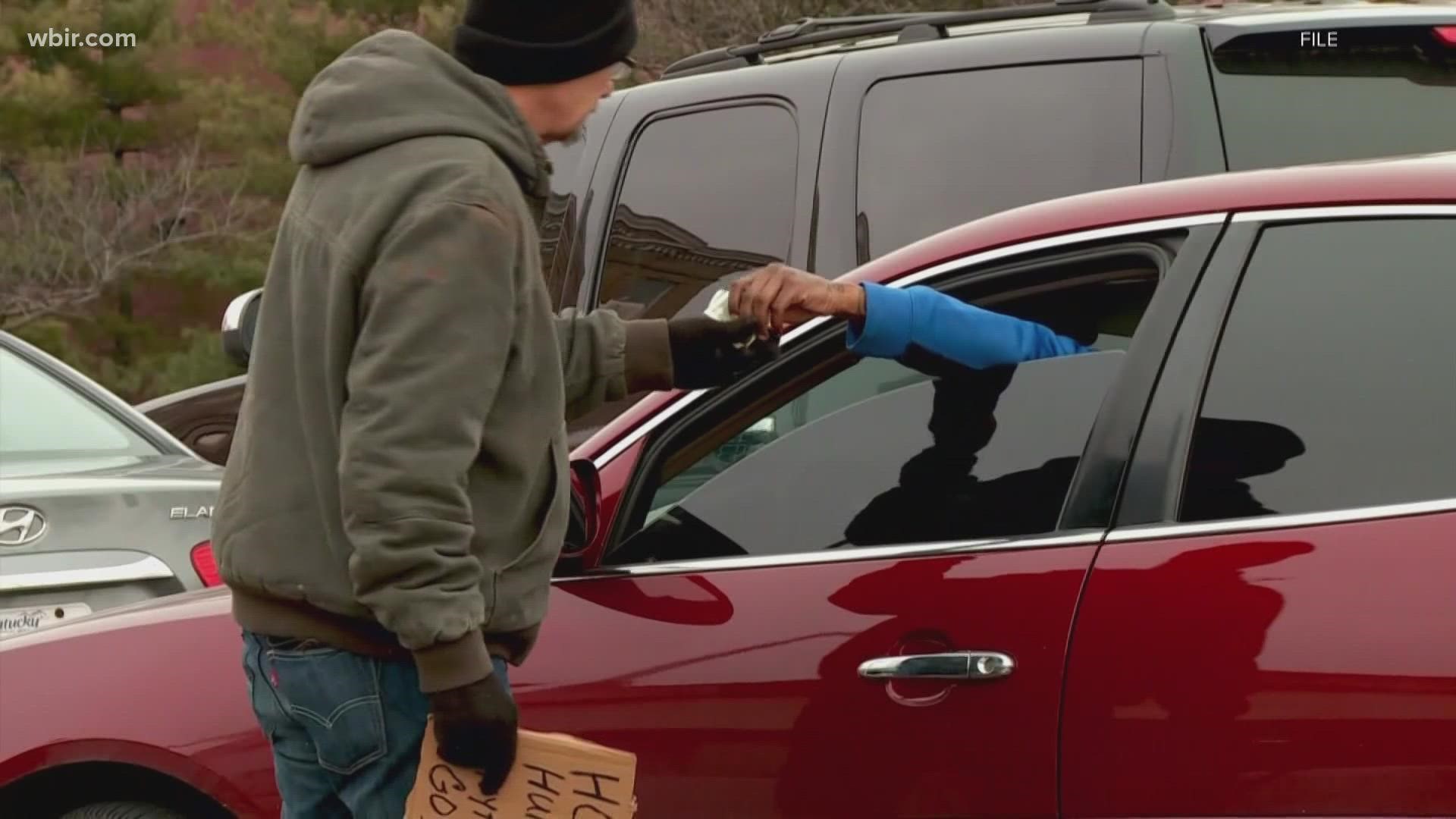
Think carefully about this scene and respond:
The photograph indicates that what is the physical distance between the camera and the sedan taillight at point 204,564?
4328mm

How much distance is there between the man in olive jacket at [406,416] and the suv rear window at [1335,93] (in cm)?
225

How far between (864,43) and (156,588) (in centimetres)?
234

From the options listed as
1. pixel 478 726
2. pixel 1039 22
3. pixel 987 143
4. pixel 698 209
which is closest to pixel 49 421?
pixel 698 209

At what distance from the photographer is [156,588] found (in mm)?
4309

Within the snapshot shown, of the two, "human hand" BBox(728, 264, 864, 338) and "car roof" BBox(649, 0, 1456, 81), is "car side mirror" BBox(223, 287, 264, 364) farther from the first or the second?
"human hand" BBox(728, 264, 864, 338)

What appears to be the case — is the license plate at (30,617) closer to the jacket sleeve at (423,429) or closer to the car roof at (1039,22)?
the car roof at (1039,22)

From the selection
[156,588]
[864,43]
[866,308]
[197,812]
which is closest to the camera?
[866,308]

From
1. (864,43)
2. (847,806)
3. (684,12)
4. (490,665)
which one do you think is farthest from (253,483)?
(684,12)

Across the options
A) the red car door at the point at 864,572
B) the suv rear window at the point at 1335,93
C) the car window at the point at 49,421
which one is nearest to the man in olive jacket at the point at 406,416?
the red car door at the point at 864,572

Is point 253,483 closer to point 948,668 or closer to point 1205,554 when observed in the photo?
point 948,668

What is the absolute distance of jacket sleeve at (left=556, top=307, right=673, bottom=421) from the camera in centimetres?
261

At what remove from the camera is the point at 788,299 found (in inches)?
104

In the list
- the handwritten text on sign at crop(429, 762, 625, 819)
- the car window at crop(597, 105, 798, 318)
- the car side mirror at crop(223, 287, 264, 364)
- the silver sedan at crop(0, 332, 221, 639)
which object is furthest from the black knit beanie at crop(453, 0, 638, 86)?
the car window at crop(597, 105, 798, 318)

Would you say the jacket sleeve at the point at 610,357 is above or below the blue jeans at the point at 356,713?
above
